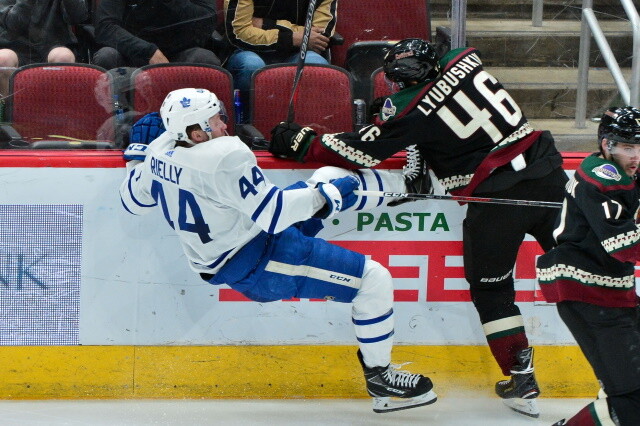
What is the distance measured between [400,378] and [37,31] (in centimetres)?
180

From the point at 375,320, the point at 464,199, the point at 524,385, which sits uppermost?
the point at 464,199

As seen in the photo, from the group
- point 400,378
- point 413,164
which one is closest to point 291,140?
point 413,164

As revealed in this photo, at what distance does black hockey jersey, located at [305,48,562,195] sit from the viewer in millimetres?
3398

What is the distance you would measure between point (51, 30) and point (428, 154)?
1446mm

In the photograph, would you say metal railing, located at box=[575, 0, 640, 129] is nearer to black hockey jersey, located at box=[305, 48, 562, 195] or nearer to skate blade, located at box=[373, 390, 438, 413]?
black hockey jersey, located at box=[305, 48, 562, 195]

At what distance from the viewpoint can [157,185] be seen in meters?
3.35

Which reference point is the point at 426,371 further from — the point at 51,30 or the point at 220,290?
the point at 51,30

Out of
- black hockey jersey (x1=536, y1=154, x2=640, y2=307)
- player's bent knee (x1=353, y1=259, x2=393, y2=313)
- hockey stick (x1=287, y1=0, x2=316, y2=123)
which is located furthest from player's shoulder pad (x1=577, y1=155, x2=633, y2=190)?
hockey stick (x1=287, y1=0, x2=316, y2=123)

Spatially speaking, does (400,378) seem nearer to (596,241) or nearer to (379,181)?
(379,181)

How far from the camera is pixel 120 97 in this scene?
3740 mm

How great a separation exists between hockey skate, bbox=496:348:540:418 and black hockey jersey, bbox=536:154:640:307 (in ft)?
2.04

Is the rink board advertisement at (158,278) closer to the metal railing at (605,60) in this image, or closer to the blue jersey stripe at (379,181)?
the blue jersey stripe at (379,181)

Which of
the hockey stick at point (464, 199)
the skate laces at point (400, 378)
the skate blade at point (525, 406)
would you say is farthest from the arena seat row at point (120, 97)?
the skate blade at point (525, 406)

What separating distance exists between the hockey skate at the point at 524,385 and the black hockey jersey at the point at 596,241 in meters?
0.62
